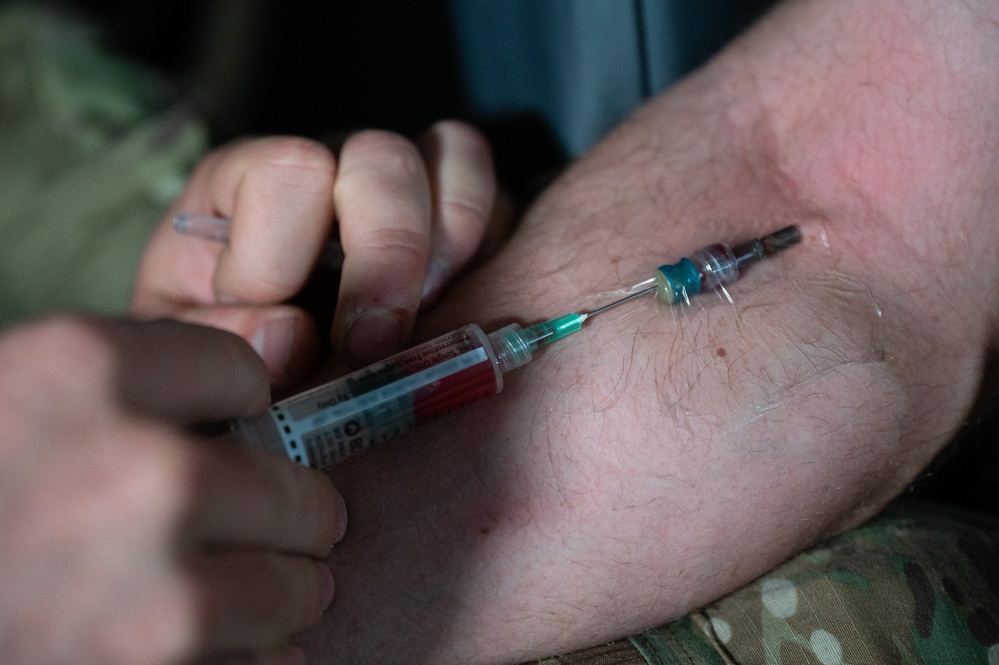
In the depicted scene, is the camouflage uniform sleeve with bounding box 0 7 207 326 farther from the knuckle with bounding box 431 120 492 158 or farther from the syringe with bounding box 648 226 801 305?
the syringe with bounding box 648 226 801 305

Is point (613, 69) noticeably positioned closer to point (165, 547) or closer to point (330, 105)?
point (330, 105)

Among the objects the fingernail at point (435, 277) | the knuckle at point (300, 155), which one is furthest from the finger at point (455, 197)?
the knuckle at point (300, 155)

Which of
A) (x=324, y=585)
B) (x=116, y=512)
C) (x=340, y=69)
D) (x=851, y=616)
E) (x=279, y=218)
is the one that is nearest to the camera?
(x=116, y=512)

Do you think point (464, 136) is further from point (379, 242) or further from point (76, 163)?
point (76, 163)

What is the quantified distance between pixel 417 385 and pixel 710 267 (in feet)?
1.56

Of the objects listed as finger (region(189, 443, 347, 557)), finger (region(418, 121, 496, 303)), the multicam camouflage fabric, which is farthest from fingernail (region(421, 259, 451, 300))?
the multicam camouflage fabric

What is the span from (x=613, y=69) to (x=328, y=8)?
1004mm

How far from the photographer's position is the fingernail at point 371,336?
1.10 meters

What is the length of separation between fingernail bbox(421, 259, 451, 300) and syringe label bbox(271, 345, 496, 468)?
30 cm

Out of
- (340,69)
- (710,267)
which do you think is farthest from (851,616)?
(340,69)

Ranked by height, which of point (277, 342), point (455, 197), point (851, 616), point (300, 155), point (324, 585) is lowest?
point (851, 616)

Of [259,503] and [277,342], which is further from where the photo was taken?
[277,342]

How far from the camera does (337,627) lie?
999 millimetres

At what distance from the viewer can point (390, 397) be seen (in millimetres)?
996
